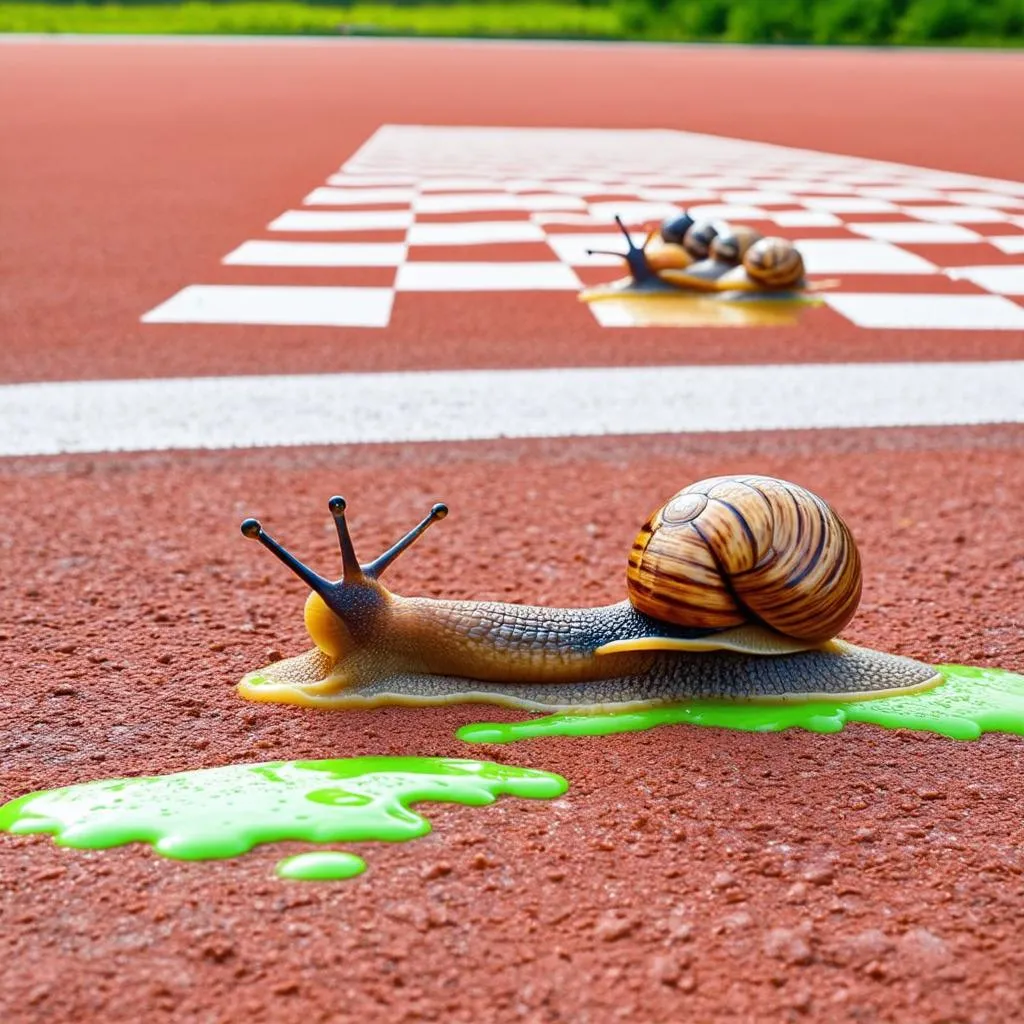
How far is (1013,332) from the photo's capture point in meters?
4.06

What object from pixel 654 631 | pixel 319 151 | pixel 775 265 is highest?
pixel 654 631

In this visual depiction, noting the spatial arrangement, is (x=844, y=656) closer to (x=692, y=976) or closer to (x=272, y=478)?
(x=692, y=976)

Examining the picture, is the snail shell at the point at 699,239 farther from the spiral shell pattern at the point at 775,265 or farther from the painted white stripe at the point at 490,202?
the painted white stripe at the point at 490,202

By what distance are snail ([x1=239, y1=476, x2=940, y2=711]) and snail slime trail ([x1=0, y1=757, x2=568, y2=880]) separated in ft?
0.58

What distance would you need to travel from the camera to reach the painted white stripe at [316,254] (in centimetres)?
513

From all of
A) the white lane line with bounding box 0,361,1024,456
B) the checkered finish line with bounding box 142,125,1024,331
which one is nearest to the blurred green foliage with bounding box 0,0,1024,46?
the checkered finish line with bounding box 142,125,1024,331

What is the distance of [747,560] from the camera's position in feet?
5.26

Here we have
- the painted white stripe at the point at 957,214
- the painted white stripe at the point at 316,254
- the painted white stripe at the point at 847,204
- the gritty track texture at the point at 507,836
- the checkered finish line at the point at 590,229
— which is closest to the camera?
the gritty track texture at the point at 507,836

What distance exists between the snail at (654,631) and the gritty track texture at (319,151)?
203 centimetres

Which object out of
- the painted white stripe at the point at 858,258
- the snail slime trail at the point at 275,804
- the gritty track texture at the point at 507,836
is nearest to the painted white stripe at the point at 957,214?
the painted white stripe at the point at 858,258

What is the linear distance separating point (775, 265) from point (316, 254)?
186 centimetres

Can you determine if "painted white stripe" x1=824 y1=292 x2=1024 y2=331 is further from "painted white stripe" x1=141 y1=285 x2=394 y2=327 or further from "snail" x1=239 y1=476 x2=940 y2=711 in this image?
"snail" x1=239 y1=476 x2=940 y2=711

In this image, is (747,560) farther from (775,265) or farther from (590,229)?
(590,229)

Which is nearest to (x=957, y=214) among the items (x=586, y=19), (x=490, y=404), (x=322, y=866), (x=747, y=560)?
(x=490, y=404)
